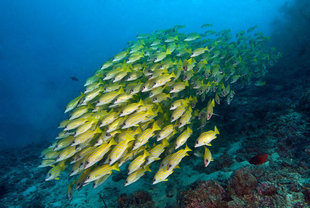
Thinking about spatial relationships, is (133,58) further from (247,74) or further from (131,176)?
(247,74)

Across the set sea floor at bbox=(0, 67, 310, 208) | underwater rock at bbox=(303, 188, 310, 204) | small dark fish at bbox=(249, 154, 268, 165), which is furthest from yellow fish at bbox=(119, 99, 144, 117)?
underwater rock at bbox=(303, 188, 310, 204)

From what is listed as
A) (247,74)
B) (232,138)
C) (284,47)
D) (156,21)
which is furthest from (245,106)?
(156,21)

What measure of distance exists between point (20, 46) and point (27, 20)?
2335 cm

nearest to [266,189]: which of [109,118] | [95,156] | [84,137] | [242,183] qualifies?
[242,183]

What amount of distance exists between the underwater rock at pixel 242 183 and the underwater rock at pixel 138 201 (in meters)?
2.35

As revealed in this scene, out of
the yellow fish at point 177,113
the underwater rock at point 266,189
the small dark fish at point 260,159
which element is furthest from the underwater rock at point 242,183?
the yellow fish at point 177,113

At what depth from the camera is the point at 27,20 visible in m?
87.8

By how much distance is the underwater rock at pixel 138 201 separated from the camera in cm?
489

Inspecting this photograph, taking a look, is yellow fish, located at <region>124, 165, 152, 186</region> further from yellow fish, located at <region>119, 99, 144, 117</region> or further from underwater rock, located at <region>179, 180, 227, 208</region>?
yellow fish, located at <region>119, 99, 144, 117</region>

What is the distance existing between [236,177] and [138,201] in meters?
2.87

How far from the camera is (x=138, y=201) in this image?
5.10m

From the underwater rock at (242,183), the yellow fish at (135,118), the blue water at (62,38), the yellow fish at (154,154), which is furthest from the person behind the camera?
the blue water at (62,38)

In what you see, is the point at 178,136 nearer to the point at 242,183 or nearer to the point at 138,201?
the point at 242,183

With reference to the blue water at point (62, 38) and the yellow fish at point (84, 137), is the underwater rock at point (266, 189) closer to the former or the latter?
the yellow fish at point (84, 137)
